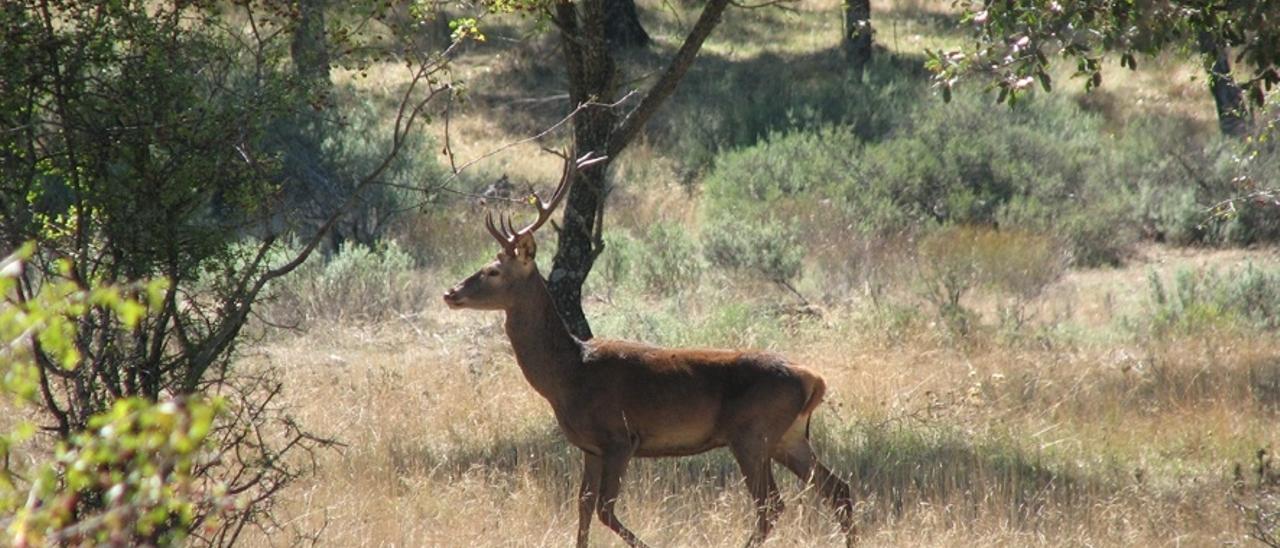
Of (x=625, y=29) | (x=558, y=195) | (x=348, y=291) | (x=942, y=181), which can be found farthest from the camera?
(x=625, y=29)

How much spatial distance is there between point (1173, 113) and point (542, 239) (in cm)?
1267

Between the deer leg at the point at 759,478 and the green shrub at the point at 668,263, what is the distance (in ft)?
23.4

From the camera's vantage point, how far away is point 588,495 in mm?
7613

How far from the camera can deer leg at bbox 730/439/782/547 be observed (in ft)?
25.3

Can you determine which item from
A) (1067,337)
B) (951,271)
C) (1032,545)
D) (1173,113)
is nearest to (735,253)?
(951,271)

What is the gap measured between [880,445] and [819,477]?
1513 mm

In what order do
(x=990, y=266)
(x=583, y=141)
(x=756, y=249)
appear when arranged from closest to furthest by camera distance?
(x=583, y=141)
(x=756, y=249)
(x=990, y=266)

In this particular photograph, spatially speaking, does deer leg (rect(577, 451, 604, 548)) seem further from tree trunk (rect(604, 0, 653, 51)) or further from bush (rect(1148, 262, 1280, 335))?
tree trunk (rect(604, 0, 653, 51))

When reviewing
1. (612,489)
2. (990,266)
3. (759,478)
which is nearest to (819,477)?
(759,478)

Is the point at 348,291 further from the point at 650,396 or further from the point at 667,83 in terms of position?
the point at 650,396

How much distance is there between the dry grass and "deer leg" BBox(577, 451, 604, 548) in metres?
0.22

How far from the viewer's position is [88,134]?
19.1ft

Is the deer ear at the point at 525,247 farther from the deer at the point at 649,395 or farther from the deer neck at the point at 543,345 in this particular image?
the deer neck at the point at 543,345

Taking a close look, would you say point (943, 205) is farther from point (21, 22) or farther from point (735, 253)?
point (21, 22)
